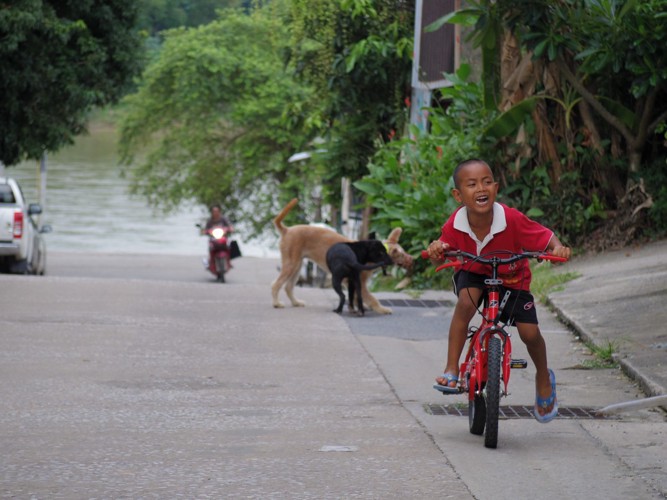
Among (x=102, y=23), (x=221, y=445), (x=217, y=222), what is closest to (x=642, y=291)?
(x=221, y=445)

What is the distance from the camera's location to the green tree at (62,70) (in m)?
25.3

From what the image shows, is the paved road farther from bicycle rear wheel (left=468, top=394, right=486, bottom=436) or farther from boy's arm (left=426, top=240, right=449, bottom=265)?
boy's arm (left=426, top=240, right=449, bottom=265)

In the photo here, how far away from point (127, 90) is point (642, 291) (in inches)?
731

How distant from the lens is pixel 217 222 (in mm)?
25344

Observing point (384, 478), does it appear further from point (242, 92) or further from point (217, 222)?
point (242, 92)

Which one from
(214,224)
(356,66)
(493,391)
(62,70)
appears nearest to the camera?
(493,391)

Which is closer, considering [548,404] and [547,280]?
[548,404]

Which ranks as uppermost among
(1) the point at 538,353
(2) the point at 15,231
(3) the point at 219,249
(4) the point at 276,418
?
(1) the point at 538,353

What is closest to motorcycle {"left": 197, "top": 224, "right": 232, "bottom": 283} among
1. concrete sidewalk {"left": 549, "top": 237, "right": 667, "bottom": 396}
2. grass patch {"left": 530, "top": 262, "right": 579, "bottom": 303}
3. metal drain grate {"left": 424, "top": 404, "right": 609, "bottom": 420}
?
concrete sidewalk {"left": 549, "top": 237, "right": 667, "bottom": 396}

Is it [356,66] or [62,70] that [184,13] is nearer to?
[62,70]

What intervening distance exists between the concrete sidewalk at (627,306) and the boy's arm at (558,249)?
5.57 ft

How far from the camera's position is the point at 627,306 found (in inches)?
445

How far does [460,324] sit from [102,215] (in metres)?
56.3

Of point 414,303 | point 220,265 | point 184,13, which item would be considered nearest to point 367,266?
point 414,303
